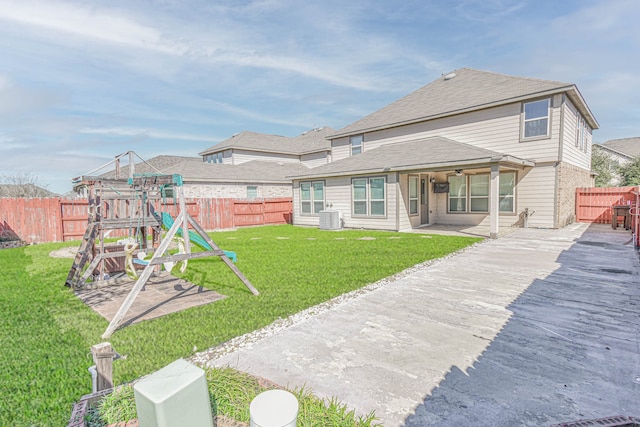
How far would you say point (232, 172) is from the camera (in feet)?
72.7

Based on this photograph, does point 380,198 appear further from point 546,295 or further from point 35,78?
point 35,78

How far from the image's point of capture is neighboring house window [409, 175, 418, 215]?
45.8ft

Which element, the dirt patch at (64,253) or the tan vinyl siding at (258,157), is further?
the tan vinyl siding at (258,157)

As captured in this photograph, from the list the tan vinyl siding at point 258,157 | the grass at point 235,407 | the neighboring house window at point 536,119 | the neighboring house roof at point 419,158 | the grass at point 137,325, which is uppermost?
the tan vinyl siding at point 258,157

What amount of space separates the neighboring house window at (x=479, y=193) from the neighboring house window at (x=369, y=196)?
4.07 meters

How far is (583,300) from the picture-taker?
4.68 metres

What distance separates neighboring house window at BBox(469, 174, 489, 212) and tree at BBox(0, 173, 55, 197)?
2749 cm

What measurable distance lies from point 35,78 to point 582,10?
1835 centimetres

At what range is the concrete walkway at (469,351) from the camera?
2395 mm

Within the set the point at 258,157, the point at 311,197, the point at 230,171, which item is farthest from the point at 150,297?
the point at 258,157

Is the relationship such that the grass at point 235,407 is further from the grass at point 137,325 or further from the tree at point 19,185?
the tree at point 19,185

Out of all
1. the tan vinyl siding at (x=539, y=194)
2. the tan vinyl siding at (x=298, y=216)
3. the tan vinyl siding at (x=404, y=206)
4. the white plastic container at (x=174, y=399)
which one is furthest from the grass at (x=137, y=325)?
the tan vinyl siding at (x=298, y=216)

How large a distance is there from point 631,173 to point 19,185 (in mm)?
44367

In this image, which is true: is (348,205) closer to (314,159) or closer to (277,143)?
(314,159)
